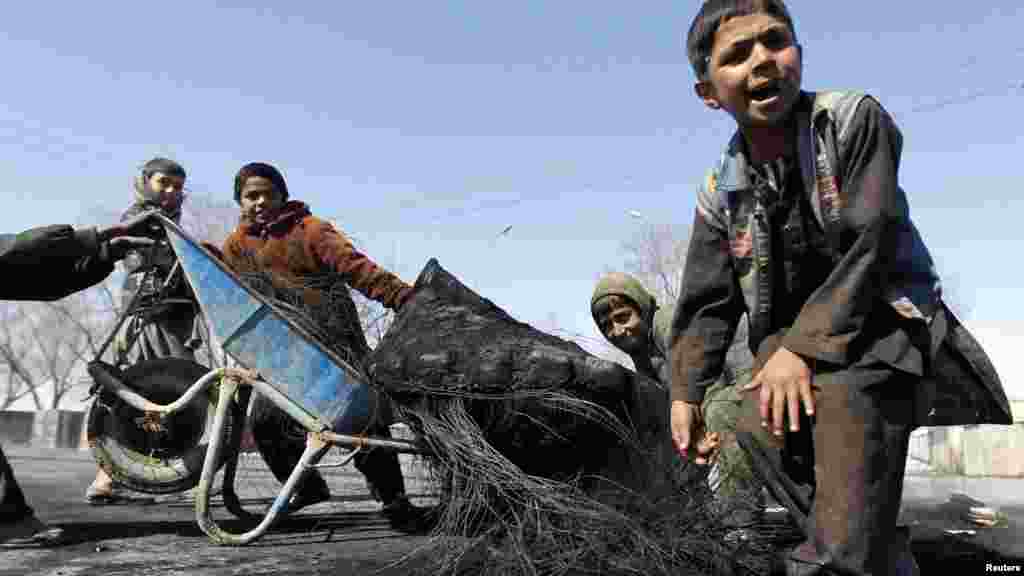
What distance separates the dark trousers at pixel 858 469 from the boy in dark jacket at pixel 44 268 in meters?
2.75

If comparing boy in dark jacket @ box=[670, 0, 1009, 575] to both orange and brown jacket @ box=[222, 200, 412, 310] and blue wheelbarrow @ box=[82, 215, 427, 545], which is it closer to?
blue wheelbarrow @ box=[82, 215, 427, 545]

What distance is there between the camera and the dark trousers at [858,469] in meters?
1.31

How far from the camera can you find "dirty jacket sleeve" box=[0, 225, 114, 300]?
9.36 ft

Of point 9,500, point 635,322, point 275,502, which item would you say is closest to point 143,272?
point 9,500

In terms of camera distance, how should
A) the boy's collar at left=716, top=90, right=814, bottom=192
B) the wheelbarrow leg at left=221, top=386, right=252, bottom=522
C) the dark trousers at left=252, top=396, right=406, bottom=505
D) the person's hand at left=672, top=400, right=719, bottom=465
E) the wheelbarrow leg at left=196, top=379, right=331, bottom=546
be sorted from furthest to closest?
the dark trousers at left=252, top=396, right=406, bottom=505 → the wheelbarrow leg at left=221, top=386, right=252, bottom=522 → the wheelbarrow leg at left=196, top=379, right=331, bottom=546 → the person's hand at left=672, top=400, right=719, bottom=465 → the boy's collar at left=716, top=90, right=814, bottom=192

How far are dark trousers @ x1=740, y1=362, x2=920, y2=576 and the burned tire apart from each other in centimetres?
263

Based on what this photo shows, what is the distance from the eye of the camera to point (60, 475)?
697 cm

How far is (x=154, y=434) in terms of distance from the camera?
334cm

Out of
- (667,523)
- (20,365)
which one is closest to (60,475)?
(667,523)

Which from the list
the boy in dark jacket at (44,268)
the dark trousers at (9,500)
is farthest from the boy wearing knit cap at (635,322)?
the dark trousers at (9,500)

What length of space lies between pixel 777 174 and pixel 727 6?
38cm

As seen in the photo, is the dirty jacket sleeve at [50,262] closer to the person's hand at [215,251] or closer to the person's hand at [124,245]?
the person's hand at [124,245]

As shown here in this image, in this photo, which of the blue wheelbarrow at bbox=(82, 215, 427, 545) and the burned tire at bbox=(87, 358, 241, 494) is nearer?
the blue wheelbarrow at bbox=(82, 215, 427, 545)

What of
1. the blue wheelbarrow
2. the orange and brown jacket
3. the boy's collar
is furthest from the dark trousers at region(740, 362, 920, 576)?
the orange and brown jacket
